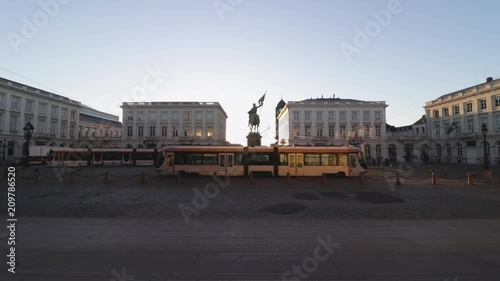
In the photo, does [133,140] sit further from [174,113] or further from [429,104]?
[429,104]

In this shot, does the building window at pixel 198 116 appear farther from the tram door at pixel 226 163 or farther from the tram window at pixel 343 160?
the tram window at pixel 343 160

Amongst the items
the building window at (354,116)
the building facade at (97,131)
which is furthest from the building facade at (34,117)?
the building window at (354,116)

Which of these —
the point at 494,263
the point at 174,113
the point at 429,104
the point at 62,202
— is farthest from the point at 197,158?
the point at 429,104

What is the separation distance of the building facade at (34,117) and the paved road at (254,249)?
192 feet

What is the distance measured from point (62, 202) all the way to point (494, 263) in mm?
13812

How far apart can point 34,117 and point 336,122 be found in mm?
70240

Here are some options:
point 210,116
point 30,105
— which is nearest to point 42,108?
point 30,105

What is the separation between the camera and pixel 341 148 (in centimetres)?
2189

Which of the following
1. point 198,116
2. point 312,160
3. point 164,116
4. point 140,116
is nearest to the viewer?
point 312,160

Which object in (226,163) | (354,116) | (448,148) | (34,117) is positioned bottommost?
(226,163)

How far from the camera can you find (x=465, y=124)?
5206 cm

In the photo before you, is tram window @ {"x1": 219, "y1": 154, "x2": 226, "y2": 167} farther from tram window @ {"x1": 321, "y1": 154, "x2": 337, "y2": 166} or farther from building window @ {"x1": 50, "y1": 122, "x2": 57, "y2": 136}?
building window @ {"x1": 50, "y1": 122, "x2": 57, "y2": 136}

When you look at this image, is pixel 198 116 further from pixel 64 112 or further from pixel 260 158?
pixel 260 158

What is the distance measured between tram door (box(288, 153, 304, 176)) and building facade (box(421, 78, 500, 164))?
134 feet
